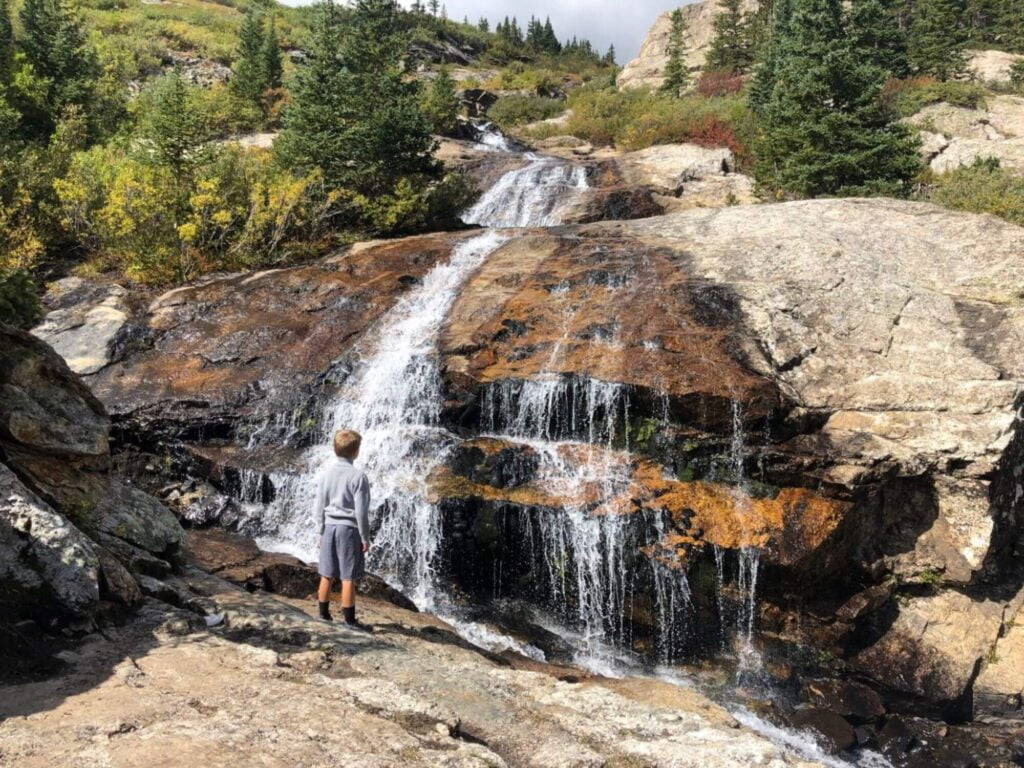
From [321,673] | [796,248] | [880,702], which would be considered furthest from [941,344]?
[321,673]

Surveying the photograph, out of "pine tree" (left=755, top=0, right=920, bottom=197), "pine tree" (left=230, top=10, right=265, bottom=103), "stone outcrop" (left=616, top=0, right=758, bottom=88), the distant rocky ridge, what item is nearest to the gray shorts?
"pine tree" (left=755, top=0, right=920, bottom=197)

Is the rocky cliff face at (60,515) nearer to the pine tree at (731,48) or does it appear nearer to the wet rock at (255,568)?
the wet rock at (255,568)

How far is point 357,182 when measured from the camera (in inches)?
671

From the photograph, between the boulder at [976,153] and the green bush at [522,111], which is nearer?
the boulder at [976,153]

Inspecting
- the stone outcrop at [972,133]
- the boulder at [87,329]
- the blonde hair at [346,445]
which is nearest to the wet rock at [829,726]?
the blonde hair at [346,445]

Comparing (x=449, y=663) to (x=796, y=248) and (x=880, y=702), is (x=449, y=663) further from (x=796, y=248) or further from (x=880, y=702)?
(x=796, y=248)

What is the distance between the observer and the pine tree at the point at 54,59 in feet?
71.6

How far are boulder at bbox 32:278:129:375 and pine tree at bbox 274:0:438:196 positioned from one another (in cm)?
622

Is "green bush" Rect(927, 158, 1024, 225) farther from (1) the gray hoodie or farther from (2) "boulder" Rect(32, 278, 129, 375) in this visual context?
(2) "boulder" Rect(32, 278, 129, 375)

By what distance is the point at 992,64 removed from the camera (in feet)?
113

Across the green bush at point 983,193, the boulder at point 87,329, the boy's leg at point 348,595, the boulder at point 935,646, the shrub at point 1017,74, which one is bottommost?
the boulder at point 935,646

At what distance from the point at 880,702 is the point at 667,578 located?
8.87ft

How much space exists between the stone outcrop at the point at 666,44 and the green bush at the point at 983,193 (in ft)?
130

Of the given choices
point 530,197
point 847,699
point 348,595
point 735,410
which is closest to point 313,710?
point 348,595
